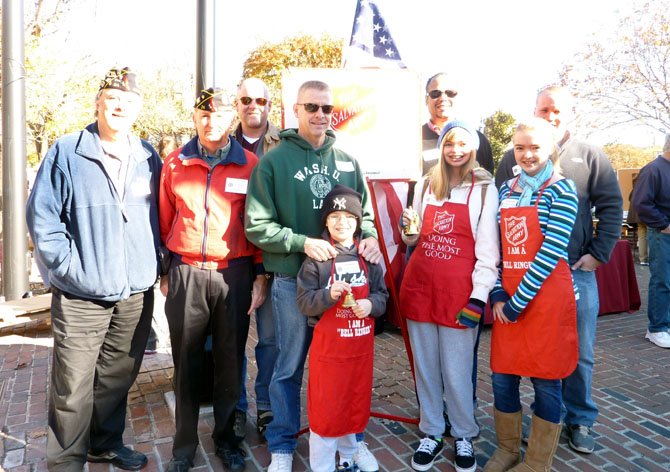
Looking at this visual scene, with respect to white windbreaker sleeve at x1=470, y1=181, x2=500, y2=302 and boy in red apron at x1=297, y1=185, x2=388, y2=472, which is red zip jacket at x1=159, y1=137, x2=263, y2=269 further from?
white windbreaker sleeve at x1=470, y1=181, x2=500, y2=302

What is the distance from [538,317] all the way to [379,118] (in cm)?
197

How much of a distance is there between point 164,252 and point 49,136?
43.8 feet

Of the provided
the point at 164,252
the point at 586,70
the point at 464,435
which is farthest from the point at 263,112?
the point at 586,70

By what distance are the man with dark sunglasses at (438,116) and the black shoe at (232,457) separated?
2.51m

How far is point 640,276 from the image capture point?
10.1m

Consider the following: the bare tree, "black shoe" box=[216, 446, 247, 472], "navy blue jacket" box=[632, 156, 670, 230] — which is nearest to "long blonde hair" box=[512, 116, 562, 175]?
"black shoe" box=[216, 446, 247, 472]

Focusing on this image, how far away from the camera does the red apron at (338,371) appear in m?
2.79

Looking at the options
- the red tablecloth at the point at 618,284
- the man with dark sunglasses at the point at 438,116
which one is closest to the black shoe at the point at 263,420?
the man with dark sunglasses at the point at 438,116

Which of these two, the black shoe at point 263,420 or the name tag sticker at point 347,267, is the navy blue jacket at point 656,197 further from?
the black shoe at point 263,420

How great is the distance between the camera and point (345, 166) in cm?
312

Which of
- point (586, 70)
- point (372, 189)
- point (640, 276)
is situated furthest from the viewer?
point (586, 70)

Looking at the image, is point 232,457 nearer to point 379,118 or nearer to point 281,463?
point 281,463

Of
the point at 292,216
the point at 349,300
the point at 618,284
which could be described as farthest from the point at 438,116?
the point at 618,284

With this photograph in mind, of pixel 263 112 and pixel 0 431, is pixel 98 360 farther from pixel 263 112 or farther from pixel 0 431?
pixel 263 112
